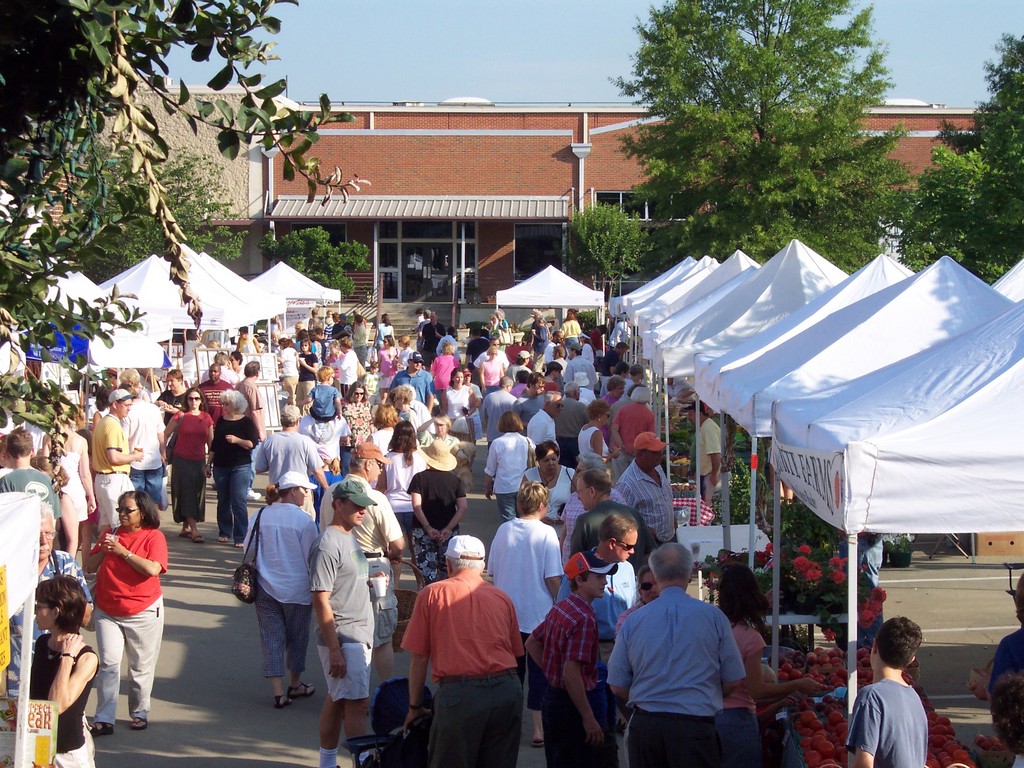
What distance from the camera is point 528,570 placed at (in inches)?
277

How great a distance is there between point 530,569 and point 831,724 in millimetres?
2126

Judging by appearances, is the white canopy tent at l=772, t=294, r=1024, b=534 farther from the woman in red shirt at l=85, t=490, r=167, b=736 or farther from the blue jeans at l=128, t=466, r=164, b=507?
the blue jeans at l=128, t=466, r=164, b=507

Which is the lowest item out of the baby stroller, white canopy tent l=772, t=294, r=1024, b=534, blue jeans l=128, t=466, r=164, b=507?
the baby stroller

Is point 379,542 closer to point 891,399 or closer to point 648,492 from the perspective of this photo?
point 648,492

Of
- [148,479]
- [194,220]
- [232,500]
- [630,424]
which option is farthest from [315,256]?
[630,424]

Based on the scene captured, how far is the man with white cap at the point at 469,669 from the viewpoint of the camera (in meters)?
5.27

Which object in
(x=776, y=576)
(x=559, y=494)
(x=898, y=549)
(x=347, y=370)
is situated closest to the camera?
(x=776, y=576)

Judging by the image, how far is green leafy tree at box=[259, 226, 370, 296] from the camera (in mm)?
42438

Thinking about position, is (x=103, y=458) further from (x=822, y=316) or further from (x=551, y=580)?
(x=822, y=316)

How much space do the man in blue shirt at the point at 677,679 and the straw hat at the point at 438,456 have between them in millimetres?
4805

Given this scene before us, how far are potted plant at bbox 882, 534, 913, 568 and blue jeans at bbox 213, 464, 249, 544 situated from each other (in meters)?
6.65

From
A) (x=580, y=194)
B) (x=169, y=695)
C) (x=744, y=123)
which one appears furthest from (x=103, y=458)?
(x=580, y=194)

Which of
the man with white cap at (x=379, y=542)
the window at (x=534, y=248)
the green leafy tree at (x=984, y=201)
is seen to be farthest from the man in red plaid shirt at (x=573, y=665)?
the window at (x=534, y=248)

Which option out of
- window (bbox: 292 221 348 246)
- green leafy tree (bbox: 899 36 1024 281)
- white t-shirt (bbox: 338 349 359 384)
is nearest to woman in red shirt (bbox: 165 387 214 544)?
white t-shirt (bbox: 338 349 359 384)
